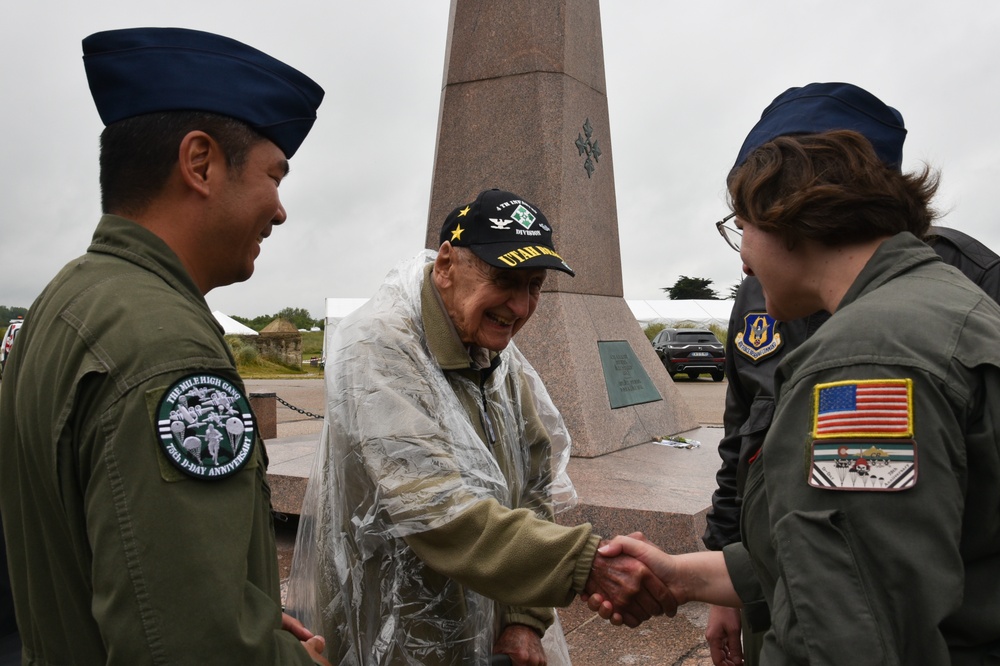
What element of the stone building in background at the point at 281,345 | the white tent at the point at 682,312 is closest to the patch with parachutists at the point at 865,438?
the white tent at the point at 682,312

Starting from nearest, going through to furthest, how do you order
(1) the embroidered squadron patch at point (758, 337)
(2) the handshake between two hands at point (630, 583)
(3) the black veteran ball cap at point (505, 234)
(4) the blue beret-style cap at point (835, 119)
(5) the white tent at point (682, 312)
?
(4) the blue beret-style cap at point (835, 119), (2) the handshake between two hands at point (630, 583), (3) the black veteran ball cap at point (505, 234), (1) the embroidered squadron patch at point (758, 337), (5) the white tent at point (682, 312)

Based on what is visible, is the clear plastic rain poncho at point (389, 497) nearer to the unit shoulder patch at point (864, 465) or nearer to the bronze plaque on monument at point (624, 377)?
the unit shoulder patch at point (864, 465)

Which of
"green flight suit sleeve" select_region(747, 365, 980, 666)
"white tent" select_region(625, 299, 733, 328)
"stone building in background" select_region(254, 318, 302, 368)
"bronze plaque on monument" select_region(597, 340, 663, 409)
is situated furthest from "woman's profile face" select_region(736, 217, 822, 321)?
"stone building in background" select_region(254, 318, 302, 368)

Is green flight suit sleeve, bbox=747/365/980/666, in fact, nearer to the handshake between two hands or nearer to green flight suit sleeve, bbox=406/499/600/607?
green flight suit sleeve, bbox=406/499/600/607

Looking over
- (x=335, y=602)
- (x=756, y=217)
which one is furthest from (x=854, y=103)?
(x=335, y=602)

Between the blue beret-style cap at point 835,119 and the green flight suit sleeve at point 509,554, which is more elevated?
the blue beret-style cap at point 835,119

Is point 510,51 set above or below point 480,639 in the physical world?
above

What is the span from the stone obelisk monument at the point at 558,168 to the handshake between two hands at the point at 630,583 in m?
3.60

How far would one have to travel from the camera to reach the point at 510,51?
6484 millimetres

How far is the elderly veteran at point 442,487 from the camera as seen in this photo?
1.94 meters

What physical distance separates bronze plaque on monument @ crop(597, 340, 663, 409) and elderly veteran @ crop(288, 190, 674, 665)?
3.72 meters

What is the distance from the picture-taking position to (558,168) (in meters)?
6.27

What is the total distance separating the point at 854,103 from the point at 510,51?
5.00 m

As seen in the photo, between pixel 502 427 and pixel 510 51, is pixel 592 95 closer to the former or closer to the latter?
pixel 510 51
